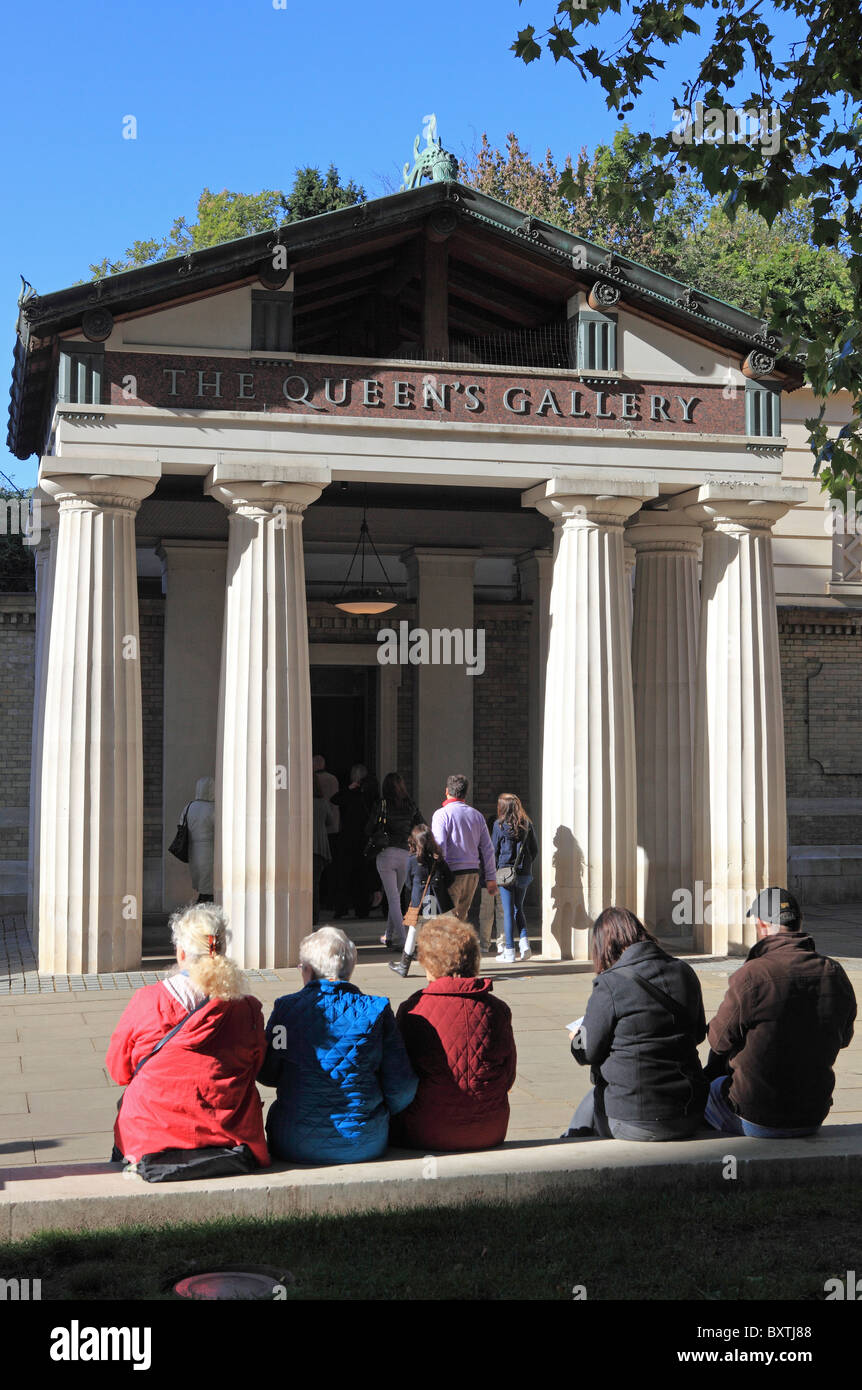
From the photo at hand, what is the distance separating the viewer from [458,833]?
13477 millimetres

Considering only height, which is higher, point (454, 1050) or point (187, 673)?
point (187, 673)

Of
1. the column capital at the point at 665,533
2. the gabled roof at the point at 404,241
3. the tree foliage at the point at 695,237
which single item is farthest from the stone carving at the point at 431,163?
the tree foliage at the point at 695,237

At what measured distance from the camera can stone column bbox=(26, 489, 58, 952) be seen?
15.3 metres

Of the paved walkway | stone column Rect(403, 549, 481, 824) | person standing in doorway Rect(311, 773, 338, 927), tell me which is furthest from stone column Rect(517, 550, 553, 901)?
the paved walkway

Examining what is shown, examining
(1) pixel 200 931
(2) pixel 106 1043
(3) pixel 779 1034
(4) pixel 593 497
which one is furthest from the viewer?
(4) pixel 593 497

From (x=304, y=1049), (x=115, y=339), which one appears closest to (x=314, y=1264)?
(x=304, y=1049)

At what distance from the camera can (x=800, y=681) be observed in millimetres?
20438

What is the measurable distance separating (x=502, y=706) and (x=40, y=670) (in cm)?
645

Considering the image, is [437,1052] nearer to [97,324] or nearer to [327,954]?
[327,954]

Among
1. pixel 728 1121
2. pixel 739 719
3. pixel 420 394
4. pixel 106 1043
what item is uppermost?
pixel 420 394

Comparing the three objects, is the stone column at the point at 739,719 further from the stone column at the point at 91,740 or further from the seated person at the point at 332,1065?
the seated person at the point at 332,1065

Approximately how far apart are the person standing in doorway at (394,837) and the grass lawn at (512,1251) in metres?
8.20

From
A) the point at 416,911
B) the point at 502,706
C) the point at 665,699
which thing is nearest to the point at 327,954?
the point at 416,911
